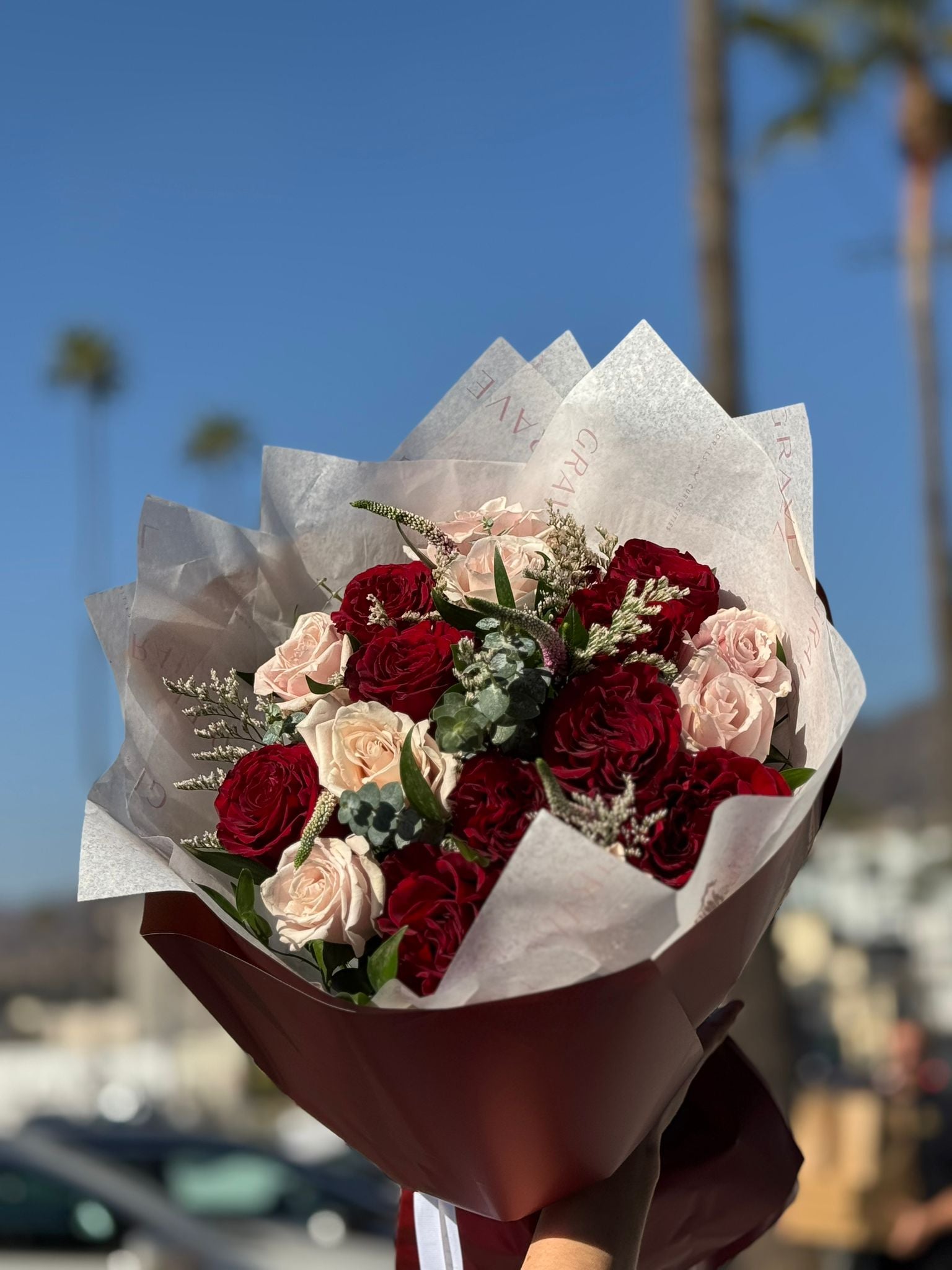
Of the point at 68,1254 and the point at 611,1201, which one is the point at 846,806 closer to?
the point at 68,1254

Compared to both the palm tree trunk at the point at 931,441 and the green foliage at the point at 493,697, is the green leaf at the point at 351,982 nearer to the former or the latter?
the green foliage at the point at 493,697

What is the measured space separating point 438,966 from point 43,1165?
409 cm

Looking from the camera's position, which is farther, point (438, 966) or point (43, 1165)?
point (43, 1165)

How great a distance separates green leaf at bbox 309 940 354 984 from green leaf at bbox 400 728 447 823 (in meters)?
0.17

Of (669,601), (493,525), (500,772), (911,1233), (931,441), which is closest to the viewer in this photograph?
(500,772)

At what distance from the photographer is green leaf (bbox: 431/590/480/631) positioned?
1.49 metres

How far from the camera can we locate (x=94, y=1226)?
4.52m

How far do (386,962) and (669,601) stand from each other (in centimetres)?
51

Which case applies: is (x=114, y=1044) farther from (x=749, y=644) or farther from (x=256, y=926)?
(x=749, y=644)

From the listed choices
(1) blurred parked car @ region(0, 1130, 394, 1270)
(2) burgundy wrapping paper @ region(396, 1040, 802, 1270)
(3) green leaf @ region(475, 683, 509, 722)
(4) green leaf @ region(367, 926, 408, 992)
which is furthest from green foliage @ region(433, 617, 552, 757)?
(1) blurred parked car @ region(0, 1130, 394, 1270)

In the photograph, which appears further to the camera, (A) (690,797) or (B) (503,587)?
(B) (503,587)

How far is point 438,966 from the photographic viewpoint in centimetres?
125

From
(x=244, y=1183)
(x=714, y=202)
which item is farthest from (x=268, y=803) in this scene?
(x=244, y=1183)

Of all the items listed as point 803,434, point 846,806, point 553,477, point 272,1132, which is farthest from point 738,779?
point 846,806
